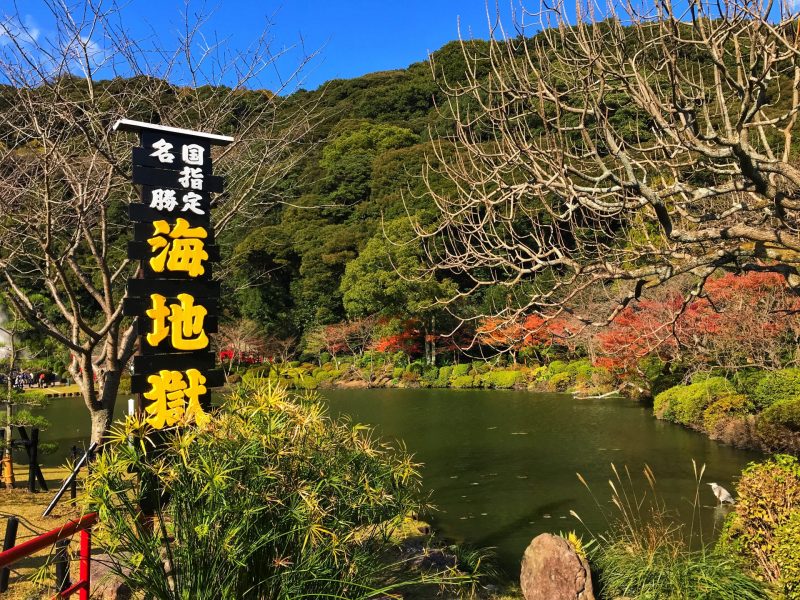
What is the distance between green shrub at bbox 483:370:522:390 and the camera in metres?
18.4

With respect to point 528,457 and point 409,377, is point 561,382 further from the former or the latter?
point 528,457

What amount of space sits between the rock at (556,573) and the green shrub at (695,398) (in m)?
7.85

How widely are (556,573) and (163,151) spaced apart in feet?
12.8

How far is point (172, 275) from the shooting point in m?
4.22

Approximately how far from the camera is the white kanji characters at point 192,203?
14.3 ft

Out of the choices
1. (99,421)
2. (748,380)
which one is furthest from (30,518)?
(748,380)

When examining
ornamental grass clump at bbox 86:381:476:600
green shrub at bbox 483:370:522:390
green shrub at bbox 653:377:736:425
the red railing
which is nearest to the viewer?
the red railing

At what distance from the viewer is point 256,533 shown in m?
2.44

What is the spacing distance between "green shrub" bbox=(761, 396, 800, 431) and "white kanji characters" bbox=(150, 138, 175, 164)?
8046 mm

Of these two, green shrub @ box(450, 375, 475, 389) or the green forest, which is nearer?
the green forest

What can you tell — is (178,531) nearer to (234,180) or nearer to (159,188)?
(159,188)

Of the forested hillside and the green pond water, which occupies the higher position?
the forested hillside

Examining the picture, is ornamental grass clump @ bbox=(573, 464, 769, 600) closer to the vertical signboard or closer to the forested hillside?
the vertical signboard

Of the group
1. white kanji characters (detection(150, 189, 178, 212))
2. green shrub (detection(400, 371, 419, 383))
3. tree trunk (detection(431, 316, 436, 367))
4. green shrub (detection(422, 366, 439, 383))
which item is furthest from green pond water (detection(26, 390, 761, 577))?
tree trunk (detection(431, 316, 436, 367))
